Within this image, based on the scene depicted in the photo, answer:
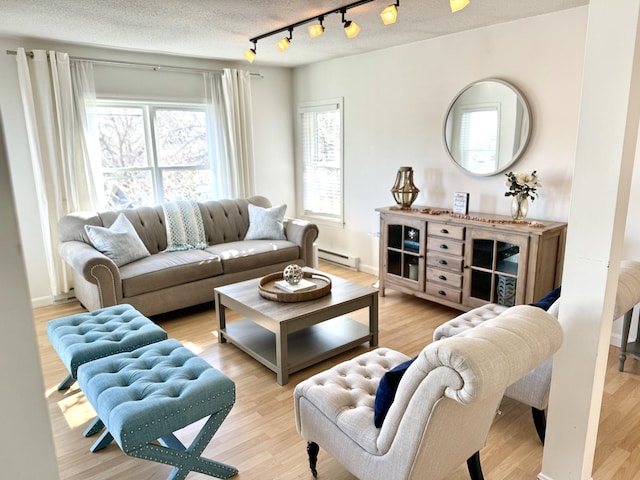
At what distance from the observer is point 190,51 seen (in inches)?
174

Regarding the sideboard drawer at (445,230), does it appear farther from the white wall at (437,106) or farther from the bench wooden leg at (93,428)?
the bench wooden leg at (93,428)

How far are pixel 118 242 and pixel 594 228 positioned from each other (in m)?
3.41

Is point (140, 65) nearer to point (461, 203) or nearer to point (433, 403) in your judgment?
point (461, 203)

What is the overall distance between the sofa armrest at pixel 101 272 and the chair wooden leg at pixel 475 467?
2.73m

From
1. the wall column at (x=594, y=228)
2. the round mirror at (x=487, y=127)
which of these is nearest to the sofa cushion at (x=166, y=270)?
the round mirror at (x=487, y=127)

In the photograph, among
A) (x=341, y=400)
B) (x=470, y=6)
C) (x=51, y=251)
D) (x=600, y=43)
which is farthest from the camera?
(x=51, y=251)

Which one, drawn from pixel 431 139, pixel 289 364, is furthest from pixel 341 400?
pixel 431 139

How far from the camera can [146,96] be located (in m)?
4.54

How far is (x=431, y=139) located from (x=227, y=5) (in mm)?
2138

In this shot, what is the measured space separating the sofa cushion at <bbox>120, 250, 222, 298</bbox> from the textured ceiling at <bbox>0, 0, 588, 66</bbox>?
187 cm

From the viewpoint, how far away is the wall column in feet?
4.73

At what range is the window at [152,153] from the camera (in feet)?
14.6

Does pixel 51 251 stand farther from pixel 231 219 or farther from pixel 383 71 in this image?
pixel 383 71

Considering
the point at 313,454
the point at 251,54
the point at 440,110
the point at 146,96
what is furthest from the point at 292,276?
the point at 146,96
